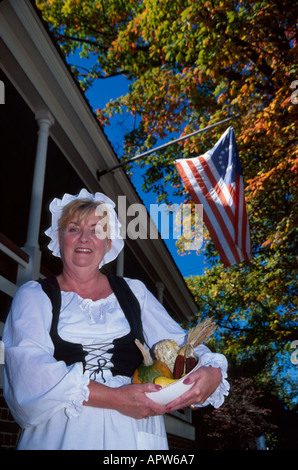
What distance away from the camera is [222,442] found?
22.0 meters

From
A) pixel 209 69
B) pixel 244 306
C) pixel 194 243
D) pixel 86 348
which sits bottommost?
pixel 86 348

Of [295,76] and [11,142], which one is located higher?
[295,76]

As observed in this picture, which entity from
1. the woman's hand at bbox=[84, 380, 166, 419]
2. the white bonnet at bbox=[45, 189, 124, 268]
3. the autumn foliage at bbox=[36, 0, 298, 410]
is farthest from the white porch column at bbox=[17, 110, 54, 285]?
the autumn foliage at bbox=[36, 0, 298, 410]

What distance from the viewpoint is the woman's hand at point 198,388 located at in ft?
5.12

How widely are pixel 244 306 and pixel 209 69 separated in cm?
1012

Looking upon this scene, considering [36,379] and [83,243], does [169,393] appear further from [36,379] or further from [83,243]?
[83,243]

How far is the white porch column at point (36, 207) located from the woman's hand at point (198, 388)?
326 centimetres

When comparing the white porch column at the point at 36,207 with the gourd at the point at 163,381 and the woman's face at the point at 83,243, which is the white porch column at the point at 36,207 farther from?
the gourd at the point at 163,381

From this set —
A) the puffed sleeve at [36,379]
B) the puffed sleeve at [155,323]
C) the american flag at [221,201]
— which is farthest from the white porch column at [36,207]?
the puffed sleeve at [36,379]

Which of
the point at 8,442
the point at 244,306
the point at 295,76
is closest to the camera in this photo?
the point at 8,442

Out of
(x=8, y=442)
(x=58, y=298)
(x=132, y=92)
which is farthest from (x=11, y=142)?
(x=132, y=92)

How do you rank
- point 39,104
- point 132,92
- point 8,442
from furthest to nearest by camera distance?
point 132,92
point 39,104
point 8,442

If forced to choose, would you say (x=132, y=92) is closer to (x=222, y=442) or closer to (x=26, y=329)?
(x=26, y=329)

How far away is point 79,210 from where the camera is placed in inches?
81.4
